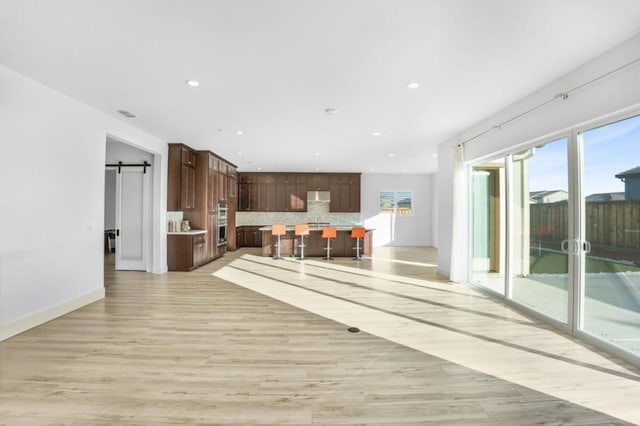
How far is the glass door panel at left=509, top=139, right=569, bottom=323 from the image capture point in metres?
3.23

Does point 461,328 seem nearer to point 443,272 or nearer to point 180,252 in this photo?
point 443,272

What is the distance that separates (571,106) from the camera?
2971 millimetres

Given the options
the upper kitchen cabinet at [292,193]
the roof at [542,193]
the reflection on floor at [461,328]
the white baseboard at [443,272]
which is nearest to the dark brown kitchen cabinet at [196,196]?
the reflection on floor at [461,328]

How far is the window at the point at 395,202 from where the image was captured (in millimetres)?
10570

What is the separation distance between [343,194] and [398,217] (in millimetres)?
2364

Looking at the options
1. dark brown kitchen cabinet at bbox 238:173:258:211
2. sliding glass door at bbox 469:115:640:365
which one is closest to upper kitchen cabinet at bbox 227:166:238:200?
dark brown kitchen cabinet at bbox 238:173:258:211

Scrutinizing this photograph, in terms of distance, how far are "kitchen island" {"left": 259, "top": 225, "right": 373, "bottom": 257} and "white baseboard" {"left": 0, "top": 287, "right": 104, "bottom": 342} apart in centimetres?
435

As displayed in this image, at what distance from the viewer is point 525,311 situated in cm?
365

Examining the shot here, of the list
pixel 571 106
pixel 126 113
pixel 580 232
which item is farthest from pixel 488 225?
pixel 126 113

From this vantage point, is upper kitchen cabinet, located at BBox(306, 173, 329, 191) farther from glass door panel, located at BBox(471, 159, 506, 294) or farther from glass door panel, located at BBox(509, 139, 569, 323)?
glass door panel, located at BBox(509, 139, 569, 323)

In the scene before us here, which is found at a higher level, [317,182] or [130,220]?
[317,182]

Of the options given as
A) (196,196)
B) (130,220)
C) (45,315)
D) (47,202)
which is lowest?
(45,315)

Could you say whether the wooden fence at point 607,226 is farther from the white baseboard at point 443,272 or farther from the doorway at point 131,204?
the doorway at point 131,204

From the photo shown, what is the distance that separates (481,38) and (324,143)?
3.90 m
